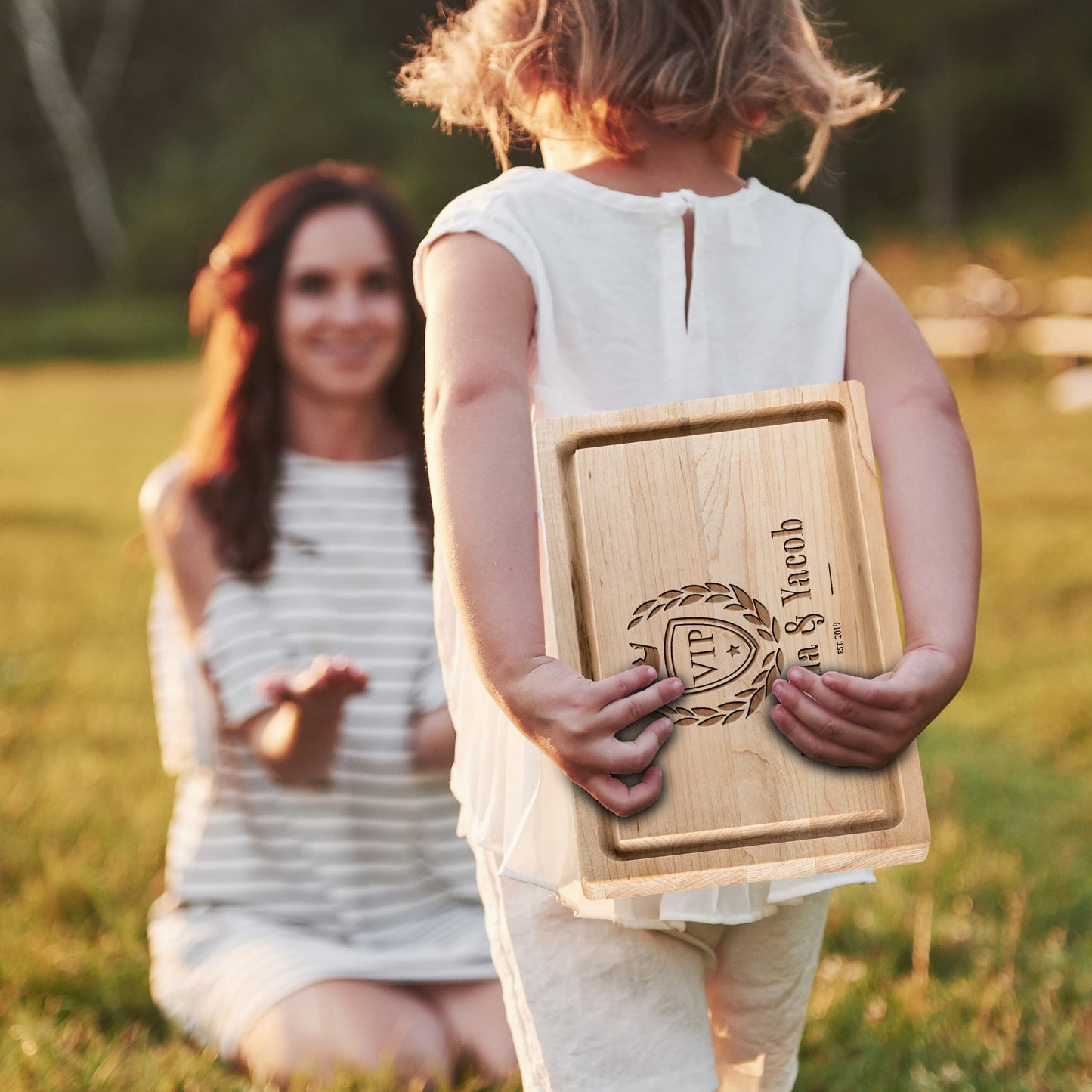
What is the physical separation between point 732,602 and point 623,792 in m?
0.20

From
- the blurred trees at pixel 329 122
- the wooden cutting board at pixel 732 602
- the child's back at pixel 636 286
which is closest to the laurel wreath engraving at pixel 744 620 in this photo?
the wooden cutting board at pixel 732 602

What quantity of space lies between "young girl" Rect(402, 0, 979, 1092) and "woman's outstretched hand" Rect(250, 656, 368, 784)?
49cm

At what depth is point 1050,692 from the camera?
405 cm

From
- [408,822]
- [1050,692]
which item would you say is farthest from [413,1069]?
[1050,692]

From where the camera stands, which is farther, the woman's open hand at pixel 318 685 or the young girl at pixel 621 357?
the woman's open hand at pixel 318 685

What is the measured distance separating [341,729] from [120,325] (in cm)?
2242

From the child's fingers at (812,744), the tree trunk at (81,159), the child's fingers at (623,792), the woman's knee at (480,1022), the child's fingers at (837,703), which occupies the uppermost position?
the tree trunk at (81,159)

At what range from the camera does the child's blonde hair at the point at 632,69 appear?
1.26 m

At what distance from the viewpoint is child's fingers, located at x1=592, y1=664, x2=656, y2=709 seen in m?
1.06

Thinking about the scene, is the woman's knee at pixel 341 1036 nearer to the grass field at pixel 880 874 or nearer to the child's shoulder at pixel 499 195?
the grass field at pixel 880 874

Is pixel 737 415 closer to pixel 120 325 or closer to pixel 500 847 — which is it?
pixel 500 847

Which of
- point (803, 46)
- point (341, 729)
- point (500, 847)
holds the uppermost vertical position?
point (803, 46)

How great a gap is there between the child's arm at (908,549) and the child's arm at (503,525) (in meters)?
0.14

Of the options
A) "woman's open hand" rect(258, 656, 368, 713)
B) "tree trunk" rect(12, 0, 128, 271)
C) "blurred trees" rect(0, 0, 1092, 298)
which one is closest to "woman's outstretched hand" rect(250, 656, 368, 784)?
"woman's open hand" rect(258, 656, 368, 713)
